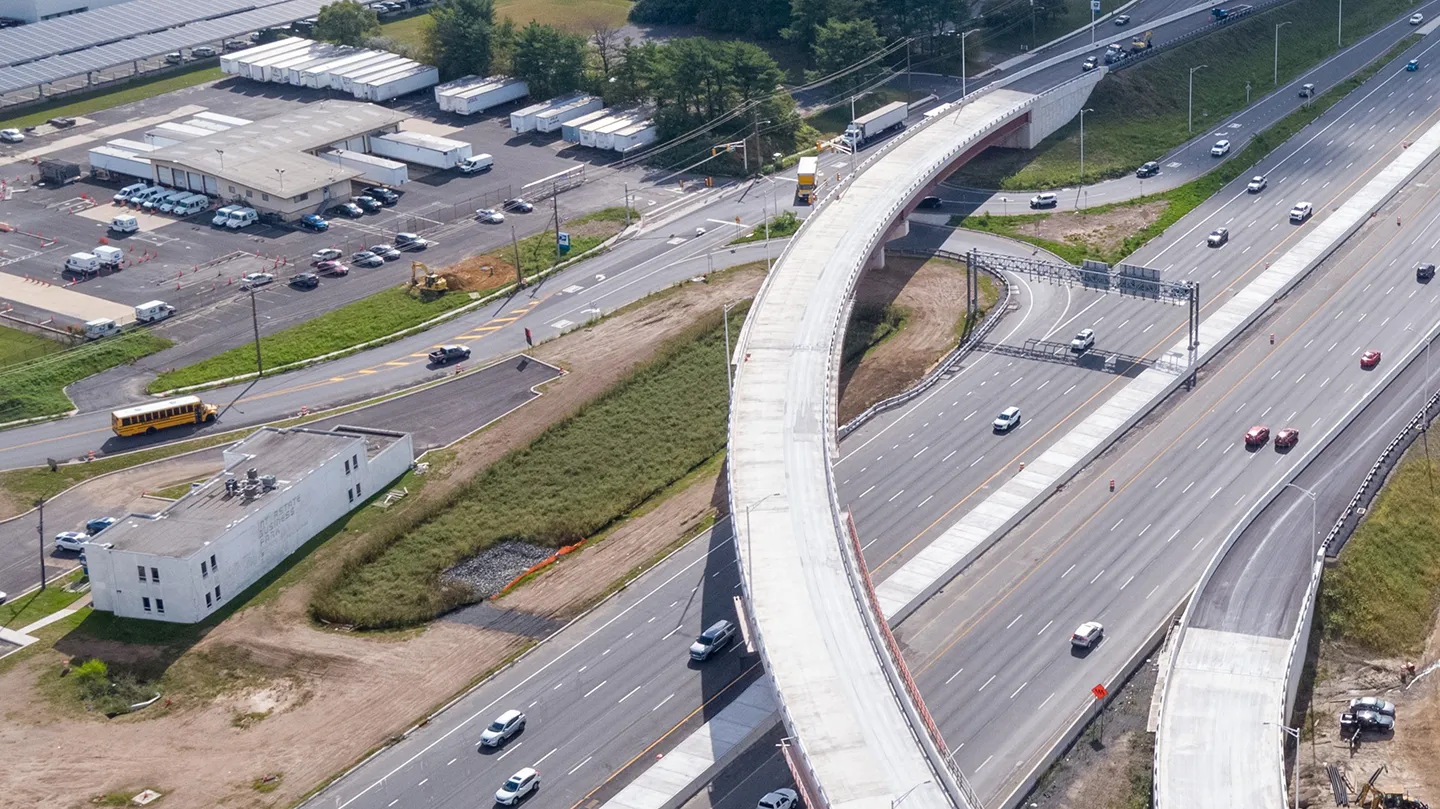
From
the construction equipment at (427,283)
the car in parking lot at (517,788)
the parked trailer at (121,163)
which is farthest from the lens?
the parked trailer at (121,163)

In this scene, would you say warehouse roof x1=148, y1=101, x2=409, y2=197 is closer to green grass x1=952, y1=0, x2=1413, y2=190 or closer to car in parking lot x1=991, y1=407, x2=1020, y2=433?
green grass x1=952, y1=0, x2=1413, y2=190

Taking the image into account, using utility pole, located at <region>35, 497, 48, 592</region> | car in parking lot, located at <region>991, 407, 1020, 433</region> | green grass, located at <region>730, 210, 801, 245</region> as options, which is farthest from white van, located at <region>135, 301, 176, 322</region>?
car in parking lot, located at <region>991, 407, 1020, 433</region>

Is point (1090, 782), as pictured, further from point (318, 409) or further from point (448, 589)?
point (318, 409)

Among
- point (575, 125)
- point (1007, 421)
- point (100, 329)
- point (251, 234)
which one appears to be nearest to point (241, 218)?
point (251, 234)

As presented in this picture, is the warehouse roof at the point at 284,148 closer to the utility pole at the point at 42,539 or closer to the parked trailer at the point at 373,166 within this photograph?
the parked trailer at the point at 373,166

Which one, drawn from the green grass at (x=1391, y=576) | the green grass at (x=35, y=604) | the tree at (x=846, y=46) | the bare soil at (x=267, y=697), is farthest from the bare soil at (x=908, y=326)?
the green grass at (x=35, y=604)

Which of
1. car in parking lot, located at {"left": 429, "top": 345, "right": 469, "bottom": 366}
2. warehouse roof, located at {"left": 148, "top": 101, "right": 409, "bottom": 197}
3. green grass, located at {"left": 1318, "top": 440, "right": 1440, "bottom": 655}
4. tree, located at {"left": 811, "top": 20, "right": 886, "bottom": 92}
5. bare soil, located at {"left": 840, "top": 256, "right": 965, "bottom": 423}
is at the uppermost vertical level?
tree, located at {"left": 811, "top": 20, "right": 886, "bottom": 92}

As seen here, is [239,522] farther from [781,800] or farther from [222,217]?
[222,217]
